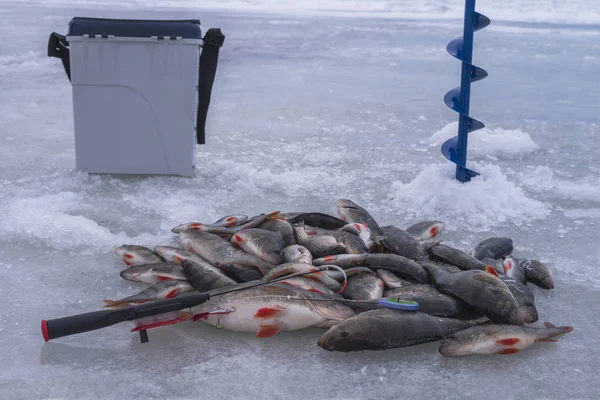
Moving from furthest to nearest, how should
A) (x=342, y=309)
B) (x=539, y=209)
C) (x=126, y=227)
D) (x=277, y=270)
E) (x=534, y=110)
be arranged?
(x=534, y=110)
(x=539, y=209)
(x=126, y=227)
(x=277, y=270)
(x=342, y=309)

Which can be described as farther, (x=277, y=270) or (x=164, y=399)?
(x=277, y=270)

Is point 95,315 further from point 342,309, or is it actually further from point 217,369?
point 342,309

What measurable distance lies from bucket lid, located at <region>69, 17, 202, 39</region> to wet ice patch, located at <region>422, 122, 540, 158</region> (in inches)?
114

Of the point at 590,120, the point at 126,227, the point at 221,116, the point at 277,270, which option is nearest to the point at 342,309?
the point at 277,270

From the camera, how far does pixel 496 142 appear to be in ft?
21.8

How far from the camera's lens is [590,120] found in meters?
8.00

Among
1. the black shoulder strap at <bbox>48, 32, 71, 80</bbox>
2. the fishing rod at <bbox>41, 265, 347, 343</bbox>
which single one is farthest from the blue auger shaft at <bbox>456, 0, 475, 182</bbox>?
the black shoulder strap at <bbox>48, 32, 71, 80</bbox>

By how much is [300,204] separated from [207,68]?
1.26 m

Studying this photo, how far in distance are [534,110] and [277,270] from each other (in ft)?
20.4

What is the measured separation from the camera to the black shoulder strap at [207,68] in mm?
5078

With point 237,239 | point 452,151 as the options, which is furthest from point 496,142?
point 237,239

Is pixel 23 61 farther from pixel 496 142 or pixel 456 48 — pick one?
pixel 456 48

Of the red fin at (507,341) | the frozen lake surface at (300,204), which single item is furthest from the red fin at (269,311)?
the red fin at (507,341)

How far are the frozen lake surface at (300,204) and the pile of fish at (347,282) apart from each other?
9 centimetres
